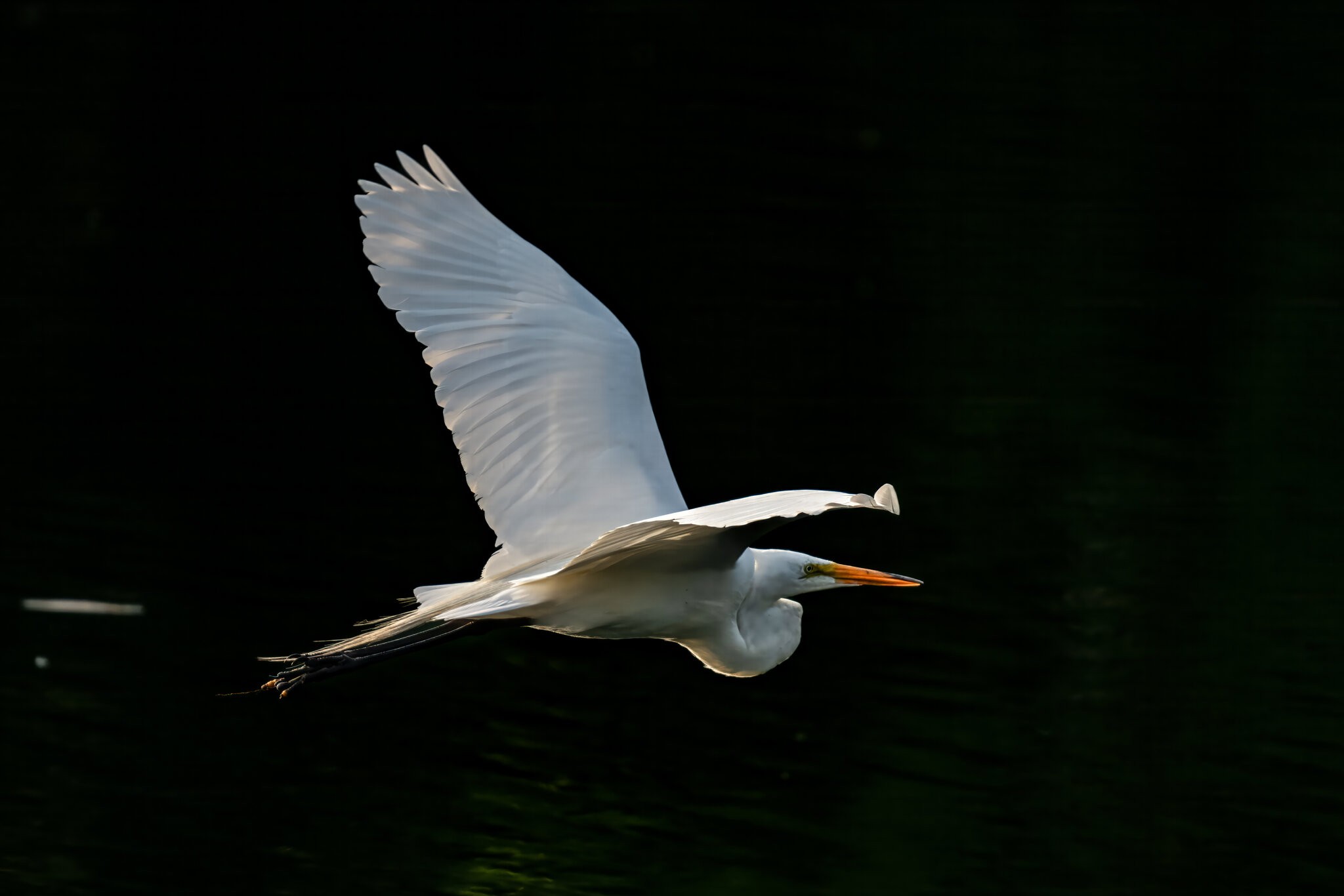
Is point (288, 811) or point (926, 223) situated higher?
point (926, 223)

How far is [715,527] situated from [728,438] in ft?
14.6

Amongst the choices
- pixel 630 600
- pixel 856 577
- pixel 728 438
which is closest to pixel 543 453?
pixel 630 600

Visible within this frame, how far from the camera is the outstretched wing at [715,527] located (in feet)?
10.2

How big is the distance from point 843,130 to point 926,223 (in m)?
1.26

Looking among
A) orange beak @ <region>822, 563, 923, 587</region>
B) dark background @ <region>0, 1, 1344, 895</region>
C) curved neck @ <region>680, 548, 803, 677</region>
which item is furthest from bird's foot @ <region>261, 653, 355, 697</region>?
dark background @ <region>0, 1, 1344, 895</region>

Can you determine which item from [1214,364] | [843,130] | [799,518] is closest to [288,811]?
[799,518]

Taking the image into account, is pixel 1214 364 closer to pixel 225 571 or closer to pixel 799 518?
pixel 225 571

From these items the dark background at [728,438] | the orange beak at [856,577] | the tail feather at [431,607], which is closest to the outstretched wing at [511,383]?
the tail feather at [431,607]

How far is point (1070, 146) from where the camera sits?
10.7 m

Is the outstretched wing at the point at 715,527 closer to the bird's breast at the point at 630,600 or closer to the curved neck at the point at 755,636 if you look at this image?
the bird's breast at the point at 630,600

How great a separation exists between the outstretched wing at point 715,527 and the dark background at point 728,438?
1480mm

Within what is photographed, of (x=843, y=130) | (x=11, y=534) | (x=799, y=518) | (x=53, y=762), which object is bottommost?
(x=53, y=762)

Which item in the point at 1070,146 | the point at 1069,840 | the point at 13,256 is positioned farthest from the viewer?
the point at 1070,146

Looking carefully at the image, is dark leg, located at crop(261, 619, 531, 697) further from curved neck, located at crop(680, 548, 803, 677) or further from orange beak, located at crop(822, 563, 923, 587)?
orange beak, located at crop(822, 563, 923, 587)
